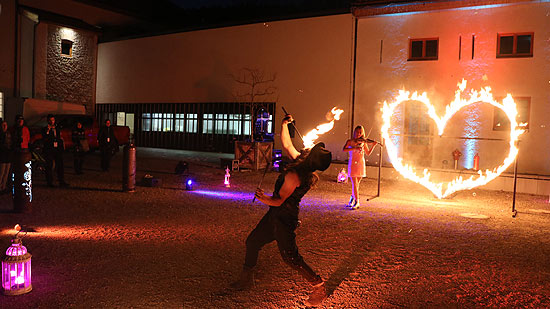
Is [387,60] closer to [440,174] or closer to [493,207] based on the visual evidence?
[440,174]

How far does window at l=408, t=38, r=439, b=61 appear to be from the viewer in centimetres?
1734

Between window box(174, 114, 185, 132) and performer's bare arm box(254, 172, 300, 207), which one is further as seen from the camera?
window box(174, 114, 185, 132)

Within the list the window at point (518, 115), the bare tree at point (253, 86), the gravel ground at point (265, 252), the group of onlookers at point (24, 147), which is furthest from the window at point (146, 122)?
the window at point (518, 115)

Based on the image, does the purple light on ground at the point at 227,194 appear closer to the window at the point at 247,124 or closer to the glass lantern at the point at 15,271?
the glass lantern at the point at 15,271

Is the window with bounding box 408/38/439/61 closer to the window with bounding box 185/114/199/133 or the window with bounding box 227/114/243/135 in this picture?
the window with bounding box 227/114/243/135

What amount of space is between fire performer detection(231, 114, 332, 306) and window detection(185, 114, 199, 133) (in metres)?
21.3

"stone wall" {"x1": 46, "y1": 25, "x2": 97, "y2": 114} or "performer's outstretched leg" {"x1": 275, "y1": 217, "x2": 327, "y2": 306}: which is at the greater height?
"stone wall" {"x1": 46, "y1": 25, "x2": 97, "y2": 114}

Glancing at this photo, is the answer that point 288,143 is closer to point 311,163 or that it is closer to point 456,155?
point 311,163

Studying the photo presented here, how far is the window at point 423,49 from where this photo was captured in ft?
56.9

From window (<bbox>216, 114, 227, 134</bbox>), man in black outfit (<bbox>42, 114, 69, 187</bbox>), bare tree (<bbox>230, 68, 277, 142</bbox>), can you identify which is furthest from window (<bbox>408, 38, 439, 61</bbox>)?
man in black outfit (<bbox>42, 114, 69, 187</bbox>)

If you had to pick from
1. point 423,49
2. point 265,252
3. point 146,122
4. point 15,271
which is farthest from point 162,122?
point 15,271

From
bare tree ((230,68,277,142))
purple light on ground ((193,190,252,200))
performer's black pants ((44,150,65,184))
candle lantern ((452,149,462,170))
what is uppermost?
bare tree ((230,68,277,142))

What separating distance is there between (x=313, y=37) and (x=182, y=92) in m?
9.27

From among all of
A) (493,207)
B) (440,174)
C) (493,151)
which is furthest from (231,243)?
(493,151)
